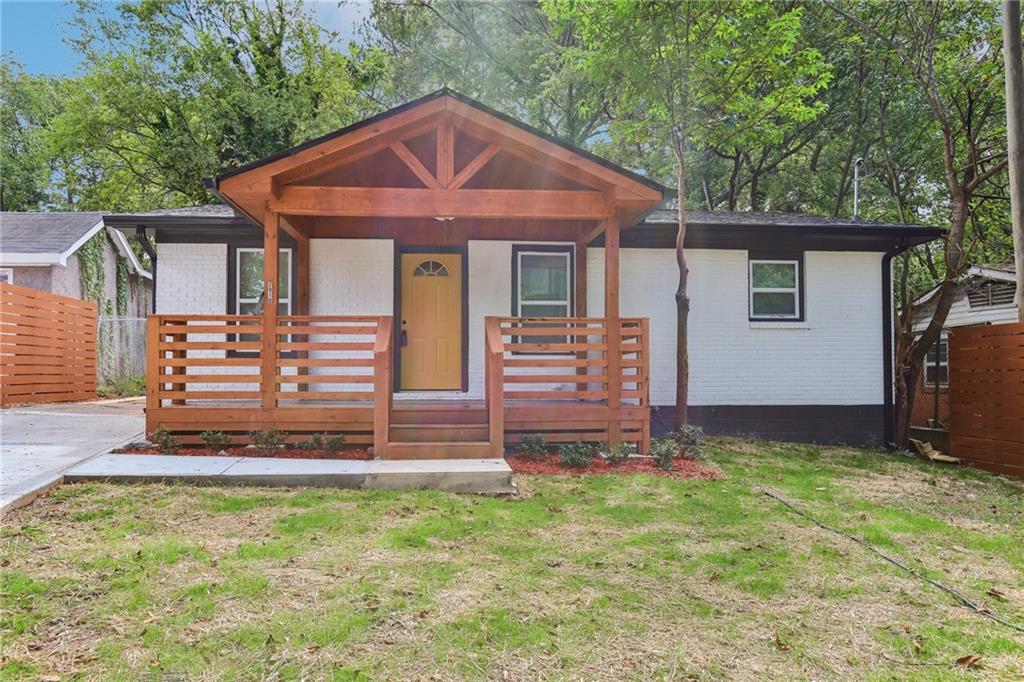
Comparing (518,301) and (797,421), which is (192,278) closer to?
(518,301)

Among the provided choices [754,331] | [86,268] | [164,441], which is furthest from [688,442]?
[86,268]

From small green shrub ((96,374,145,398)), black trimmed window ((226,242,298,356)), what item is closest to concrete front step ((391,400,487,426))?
black trimmed window ((226,242,298,356))

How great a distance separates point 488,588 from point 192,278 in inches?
278

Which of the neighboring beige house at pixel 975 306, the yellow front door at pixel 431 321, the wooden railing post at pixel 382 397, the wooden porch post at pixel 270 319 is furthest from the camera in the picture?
the neighboring beige house at pixel 975 306

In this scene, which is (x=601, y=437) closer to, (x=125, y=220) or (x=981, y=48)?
(x=125, y=220)

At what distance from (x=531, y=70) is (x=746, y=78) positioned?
10.5 m

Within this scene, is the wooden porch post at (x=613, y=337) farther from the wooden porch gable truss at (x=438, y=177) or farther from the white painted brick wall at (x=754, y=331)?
the white painted brick wall at (x=754, y=331)

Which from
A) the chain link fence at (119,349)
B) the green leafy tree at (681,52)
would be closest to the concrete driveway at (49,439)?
the chain link fence at (119,349)

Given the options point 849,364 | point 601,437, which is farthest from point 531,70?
point 601,437

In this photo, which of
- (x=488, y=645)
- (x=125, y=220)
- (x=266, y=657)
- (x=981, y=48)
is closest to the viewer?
(x=266, y=657)

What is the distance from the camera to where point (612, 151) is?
17297mm

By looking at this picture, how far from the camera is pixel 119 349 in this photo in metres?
15.7

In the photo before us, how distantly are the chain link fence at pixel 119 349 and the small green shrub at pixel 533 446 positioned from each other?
40.1 feet

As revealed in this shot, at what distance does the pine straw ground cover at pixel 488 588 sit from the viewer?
247 centimetres
